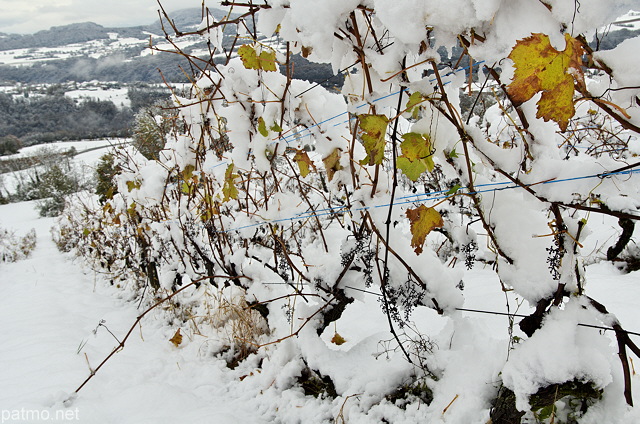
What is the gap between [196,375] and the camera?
2.21 metres

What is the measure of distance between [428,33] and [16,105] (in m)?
93.0

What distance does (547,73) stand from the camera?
63 cm

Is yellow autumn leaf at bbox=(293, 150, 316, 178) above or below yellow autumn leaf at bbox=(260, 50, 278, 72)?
below

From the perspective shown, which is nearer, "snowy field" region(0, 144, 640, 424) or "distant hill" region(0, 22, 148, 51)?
"snowy field" region(0, 144, 640, 424)

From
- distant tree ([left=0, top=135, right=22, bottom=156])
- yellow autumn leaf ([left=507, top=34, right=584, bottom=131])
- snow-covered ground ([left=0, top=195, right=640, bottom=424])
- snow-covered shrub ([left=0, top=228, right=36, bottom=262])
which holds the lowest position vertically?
distant tree ([left=0, top=135, right=22, bottom=156])

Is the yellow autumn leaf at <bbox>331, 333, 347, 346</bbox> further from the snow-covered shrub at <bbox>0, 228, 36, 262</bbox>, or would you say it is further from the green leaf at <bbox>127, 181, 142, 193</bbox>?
the snow-covered shrub at <bbox>0, 228, 36, 262</bbox>

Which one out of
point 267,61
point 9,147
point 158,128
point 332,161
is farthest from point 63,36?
point 332,161

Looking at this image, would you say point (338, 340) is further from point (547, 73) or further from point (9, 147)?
point (9, 147)

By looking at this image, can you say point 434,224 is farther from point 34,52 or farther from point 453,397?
point 34,52

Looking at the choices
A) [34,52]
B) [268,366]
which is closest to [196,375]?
[268,366]

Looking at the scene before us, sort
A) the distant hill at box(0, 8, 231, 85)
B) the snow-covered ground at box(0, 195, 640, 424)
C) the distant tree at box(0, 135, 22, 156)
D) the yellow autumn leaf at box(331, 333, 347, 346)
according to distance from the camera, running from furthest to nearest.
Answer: the distant hill at box(0, 8, 231, 85), the distant tree at box(0, 135, 22, 156), the yellow autumn leaf at box(331, 333, 347, 346), the snow-covered ground at box(0, 195, 640, 424)

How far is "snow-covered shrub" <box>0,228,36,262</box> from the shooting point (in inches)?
267

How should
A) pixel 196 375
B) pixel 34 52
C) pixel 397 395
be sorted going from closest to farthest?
pixel 397 395 → pixel 196 375 → pixel 34 52

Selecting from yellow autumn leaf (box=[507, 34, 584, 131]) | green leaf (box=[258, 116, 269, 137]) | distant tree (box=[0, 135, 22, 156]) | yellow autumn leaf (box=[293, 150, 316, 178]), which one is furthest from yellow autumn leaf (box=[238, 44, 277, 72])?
distant tree (box=[0, 135, 22, 156])
